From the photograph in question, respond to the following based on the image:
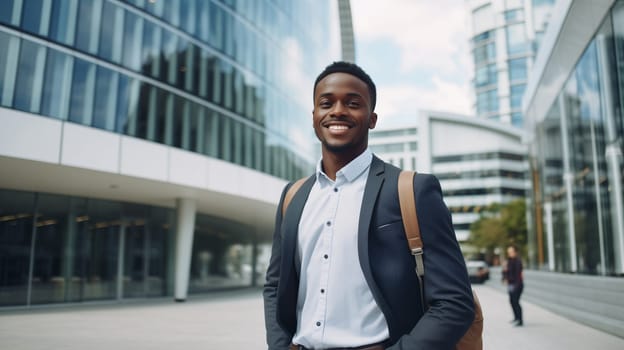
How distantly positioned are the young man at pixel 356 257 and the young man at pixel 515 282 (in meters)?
11.4

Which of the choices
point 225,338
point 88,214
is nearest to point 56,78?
point 88,214

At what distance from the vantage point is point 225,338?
10391 millimetres

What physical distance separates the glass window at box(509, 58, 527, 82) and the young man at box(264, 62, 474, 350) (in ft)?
319

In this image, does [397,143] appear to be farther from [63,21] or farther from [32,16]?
[32,16]

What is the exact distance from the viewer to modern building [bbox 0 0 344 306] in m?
14.2

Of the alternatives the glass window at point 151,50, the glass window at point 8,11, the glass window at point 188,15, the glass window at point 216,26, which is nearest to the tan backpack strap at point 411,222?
the glass window at point 8,11

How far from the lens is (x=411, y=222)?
175 centimetres

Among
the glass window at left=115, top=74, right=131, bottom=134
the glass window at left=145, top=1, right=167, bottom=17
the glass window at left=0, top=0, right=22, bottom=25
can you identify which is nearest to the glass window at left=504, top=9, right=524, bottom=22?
the glass window at left=145, top=1, right=167, bottom=17

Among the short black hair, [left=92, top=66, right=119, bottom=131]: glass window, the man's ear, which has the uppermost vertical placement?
[left=92, top=66, right=119, bottom=131]: glass window

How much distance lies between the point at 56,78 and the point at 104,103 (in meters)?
1.53

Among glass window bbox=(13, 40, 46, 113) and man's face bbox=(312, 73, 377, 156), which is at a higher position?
glass window bbox=(13, 40, 46, 113)

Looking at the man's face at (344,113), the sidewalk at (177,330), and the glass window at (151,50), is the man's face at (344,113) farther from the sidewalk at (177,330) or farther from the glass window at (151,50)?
the glass window at (151,50)

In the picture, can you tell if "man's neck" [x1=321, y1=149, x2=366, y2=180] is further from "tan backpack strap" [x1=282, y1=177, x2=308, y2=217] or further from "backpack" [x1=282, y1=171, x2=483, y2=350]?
"backpack" [x1=282, y1=171, x2=483, y2=350]

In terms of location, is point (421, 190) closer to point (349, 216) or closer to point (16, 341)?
point (349, 216)
